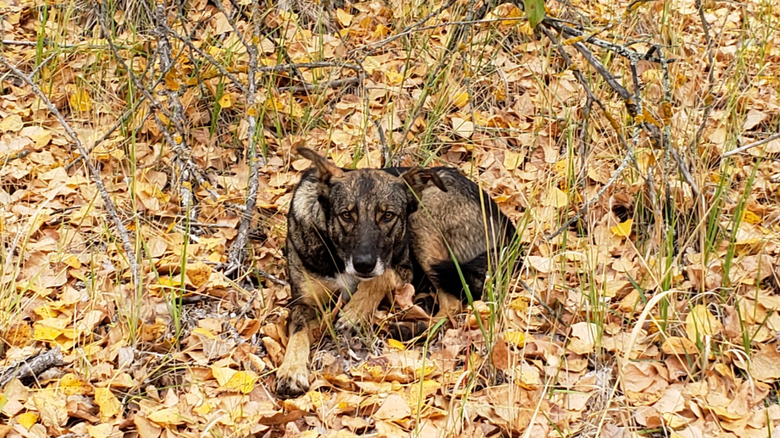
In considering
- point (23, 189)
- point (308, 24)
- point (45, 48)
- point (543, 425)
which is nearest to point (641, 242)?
point (543, 425)

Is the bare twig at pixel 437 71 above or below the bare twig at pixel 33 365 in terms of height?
above

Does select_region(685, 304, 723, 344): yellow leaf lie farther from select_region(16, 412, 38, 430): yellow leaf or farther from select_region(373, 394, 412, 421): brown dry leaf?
select_region(16, 412, 38, 430): yellow leaf

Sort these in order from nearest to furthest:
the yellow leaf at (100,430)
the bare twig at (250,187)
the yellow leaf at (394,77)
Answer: the yellow leaf at (100,430) < the bare twig at (250,187) < the yellow leaf at (394,77)

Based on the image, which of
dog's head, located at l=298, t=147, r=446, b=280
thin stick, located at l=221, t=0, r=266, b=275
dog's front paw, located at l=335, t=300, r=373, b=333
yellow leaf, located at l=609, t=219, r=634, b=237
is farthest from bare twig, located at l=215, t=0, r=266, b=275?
yellow leaf, located at l=609, t=219, r=634, b=237

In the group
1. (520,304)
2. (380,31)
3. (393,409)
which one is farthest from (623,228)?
(380,31)

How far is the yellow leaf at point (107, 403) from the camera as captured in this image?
11.7 ft

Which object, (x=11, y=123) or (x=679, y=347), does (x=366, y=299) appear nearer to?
(x=679, y=347)

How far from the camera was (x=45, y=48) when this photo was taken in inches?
241

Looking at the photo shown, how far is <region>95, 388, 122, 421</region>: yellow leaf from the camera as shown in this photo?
3.56 meters

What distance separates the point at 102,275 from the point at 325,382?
144cm

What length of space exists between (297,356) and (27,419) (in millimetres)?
1141

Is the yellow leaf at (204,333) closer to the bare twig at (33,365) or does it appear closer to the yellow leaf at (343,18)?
the bare twig at (33,365)

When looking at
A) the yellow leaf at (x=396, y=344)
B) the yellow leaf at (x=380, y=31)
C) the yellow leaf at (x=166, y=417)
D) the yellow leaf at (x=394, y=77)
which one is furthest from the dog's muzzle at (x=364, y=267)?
the yellow leaf at (x=380, y=31)

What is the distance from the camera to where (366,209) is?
4211 millimetres
